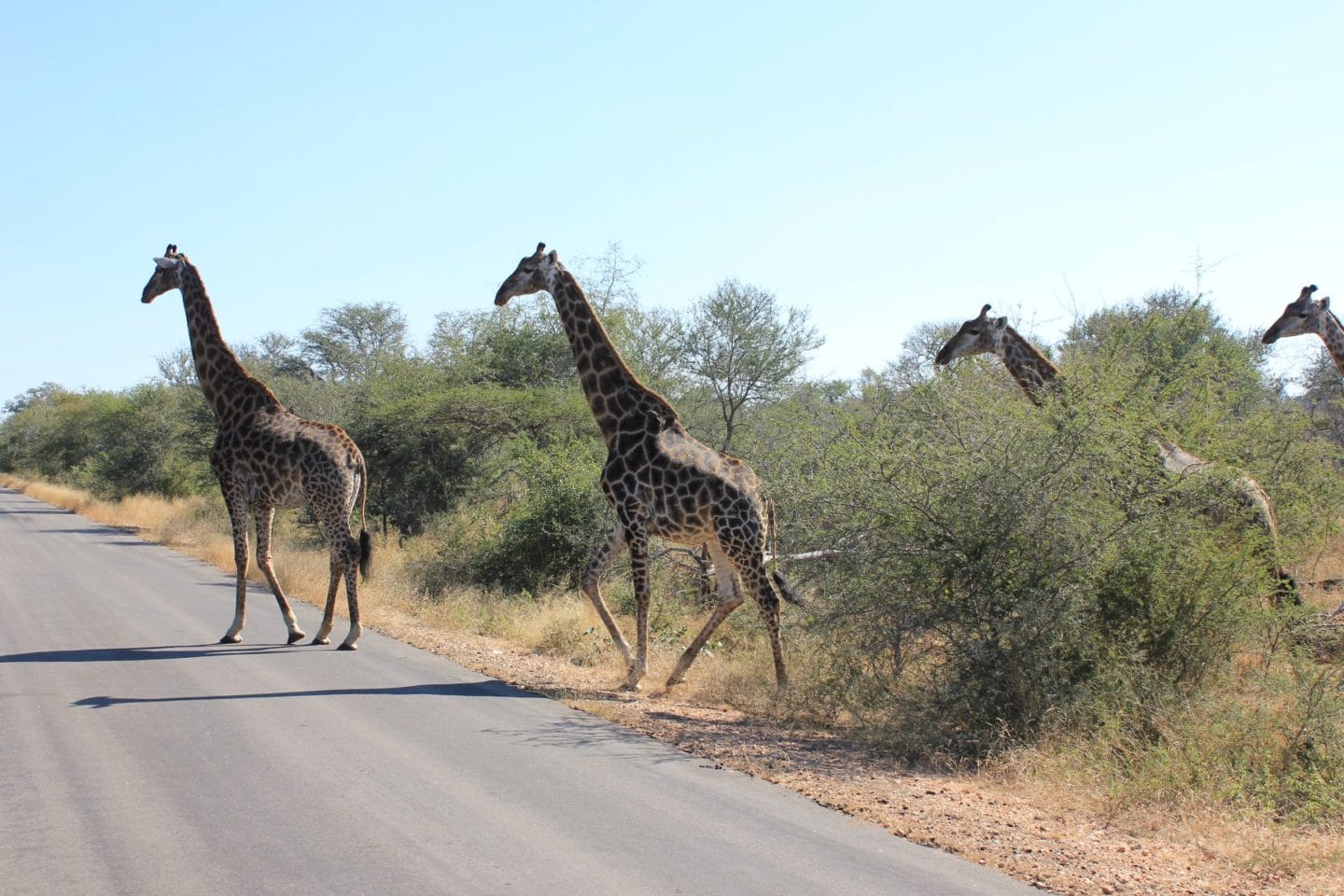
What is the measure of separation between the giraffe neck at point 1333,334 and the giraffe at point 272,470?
11301 millimetres

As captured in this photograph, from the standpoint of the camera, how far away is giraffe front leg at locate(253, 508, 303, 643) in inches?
437

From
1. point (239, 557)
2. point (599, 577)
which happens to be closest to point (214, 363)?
point (239, 557)

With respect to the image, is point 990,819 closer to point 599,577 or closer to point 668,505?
point 668,505

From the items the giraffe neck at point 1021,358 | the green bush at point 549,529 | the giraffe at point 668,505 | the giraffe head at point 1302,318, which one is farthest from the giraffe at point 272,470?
the giraffe head at point 1302,318

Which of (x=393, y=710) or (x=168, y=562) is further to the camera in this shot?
(x=168, y=562)

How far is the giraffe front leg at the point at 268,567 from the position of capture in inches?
437

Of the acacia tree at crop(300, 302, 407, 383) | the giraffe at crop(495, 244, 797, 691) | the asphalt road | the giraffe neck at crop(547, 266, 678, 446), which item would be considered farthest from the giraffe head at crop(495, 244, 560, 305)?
the acacia tree at crop(300, 302, 407, 383)

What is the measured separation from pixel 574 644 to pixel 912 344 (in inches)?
1126

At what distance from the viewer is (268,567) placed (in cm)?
1131

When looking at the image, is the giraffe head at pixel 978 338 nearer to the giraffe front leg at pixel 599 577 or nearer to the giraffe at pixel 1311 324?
the giraffe at pixel 1311 324

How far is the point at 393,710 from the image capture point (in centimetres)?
813

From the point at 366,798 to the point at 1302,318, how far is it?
41.0ft

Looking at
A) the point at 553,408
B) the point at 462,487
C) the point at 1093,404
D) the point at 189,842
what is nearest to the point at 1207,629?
the point at 1093,404

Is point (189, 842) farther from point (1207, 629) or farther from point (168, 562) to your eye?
point (168, 562)
